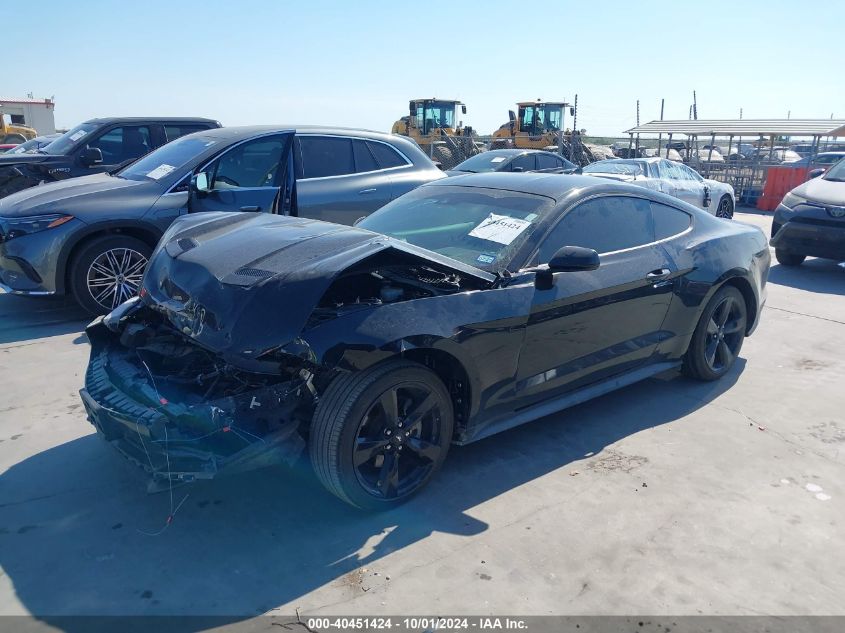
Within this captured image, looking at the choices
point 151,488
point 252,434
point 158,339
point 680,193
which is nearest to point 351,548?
point 252,434

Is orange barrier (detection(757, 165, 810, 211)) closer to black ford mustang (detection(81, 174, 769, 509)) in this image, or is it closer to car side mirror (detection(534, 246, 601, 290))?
black ford mustang (detection(81, 174, 769, 509))

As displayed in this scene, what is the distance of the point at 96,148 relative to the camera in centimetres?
875

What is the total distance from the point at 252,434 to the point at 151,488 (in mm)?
491

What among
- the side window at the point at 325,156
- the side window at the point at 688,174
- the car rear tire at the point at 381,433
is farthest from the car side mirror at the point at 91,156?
the side window at the point at 688,174

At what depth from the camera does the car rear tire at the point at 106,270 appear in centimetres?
604

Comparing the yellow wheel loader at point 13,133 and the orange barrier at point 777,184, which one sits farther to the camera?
the yellow wheel loader at point 13,133

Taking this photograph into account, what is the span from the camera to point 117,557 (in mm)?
2906

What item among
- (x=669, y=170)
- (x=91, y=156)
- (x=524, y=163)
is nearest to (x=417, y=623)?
(x=91, y=156)

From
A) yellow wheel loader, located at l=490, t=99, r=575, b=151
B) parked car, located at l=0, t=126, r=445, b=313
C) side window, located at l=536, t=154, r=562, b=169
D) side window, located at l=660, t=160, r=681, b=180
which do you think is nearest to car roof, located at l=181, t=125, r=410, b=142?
parked car, located at l=0, t=126, r=445, b=313

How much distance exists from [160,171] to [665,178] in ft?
31.6

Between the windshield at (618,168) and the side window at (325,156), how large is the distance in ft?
23.6

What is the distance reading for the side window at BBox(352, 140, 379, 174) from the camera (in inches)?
282

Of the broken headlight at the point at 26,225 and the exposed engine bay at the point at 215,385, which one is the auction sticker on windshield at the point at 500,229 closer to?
the exposed engine bay at the point at 215,385

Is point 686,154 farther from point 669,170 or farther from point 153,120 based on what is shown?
point 153,120
